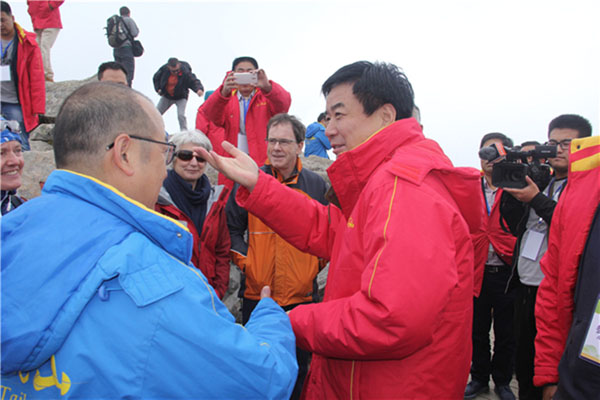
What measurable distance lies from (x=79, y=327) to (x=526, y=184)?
3.47 m

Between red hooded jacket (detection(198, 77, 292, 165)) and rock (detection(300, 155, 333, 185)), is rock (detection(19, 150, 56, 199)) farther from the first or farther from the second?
rock (detection(300, 155, 333, 185))

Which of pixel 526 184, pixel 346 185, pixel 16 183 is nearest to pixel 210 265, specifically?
pixel 16 183

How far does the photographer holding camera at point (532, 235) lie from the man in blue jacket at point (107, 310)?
3.03 meters

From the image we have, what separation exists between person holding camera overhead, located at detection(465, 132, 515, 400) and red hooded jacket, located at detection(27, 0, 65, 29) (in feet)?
35.0

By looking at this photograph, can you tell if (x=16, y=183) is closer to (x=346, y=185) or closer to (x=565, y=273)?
(x=346, y=185)

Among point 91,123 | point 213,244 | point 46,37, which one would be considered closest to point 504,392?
point 213,244

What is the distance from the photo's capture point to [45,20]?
31.5 ft

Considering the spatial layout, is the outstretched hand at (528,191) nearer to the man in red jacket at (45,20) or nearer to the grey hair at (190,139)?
the grey hair at (190,139)

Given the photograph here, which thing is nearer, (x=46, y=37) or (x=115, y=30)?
(x=115, y=30)

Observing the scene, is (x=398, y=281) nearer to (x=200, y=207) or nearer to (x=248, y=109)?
(x=200, y=207)

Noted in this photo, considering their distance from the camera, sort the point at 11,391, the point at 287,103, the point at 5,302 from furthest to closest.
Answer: the point at 287,103, the point at 11,391, the point at 5,302

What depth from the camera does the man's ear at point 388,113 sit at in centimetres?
202

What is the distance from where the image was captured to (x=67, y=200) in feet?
A: 3.94

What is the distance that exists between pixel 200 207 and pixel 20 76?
4.04 metres
